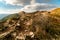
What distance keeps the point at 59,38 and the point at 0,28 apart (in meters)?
28.1

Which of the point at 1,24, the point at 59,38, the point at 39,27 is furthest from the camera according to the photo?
the point at 1,24

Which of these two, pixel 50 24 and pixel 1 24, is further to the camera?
pixel 1 24

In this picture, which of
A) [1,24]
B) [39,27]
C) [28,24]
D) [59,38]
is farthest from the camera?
[1,24]

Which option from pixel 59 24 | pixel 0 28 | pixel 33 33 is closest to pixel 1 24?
pixel 0 28

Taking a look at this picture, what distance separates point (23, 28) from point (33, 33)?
744cm

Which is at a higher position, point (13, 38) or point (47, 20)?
point (47, 20)

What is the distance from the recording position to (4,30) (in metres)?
69.0

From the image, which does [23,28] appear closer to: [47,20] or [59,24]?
[47,20]

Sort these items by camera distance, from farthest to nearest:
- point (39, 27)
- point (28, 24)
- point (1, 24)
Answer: point (1, 24) → point (28, 24) → point (39, 27)

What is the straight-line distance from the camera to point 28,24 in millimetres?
67438

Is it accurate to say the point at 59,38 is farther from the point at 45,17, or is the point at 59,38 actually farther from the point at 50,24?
the point at 45,17

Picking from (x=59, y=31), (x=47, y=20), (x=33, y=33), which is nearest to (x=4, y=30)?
(x=33, y=33)

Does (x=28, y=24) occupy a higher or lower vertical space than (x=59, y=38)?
higher

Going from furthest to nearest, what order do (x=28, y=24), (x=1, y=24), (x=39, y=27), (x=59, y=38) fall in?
(x=1, y=24) < (x=28, y=24) < (x=39, y=27) < (x=59, y=38)
